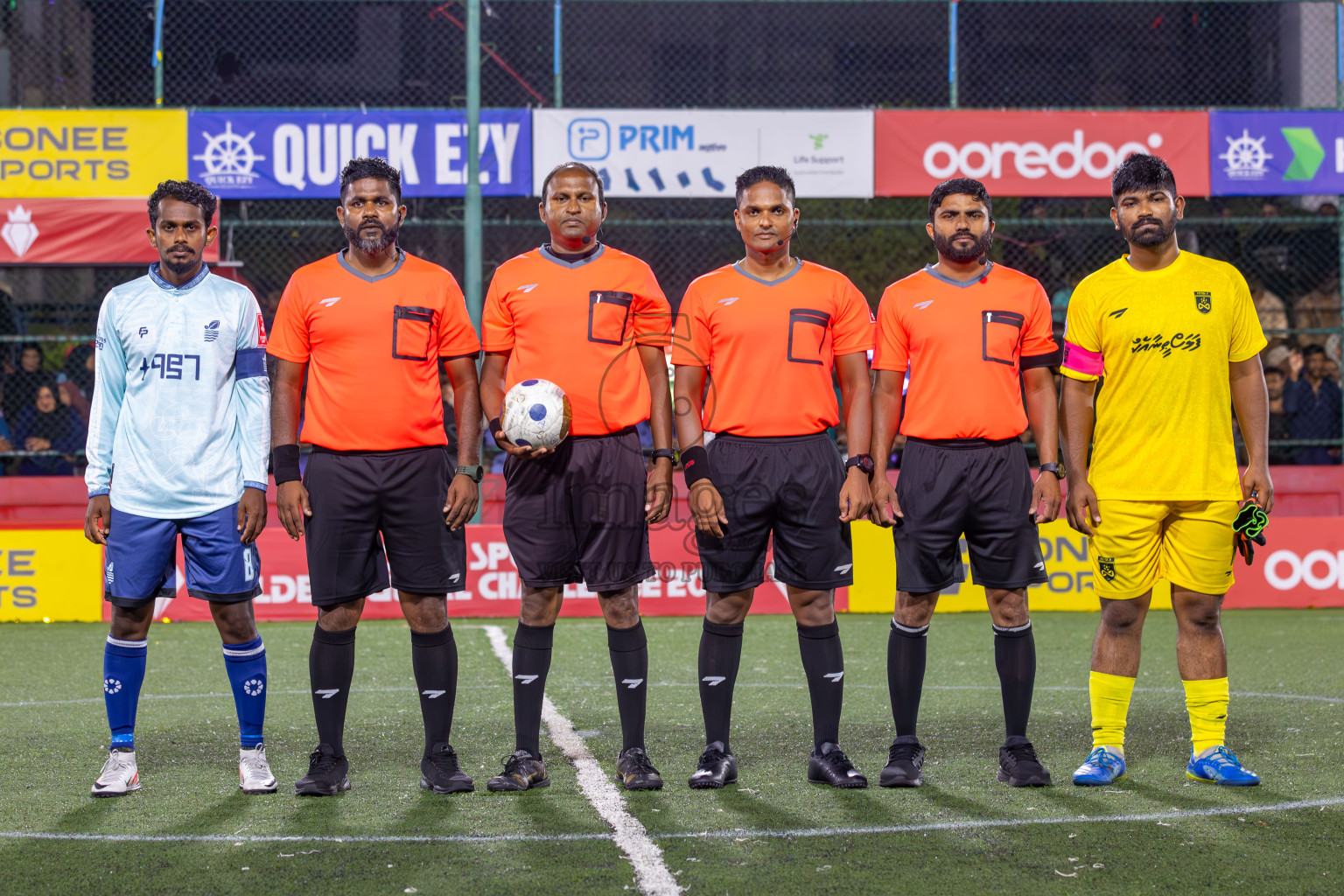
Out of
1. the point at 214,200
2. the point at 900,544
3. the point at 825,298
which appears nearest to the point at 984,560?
the point at 900,544

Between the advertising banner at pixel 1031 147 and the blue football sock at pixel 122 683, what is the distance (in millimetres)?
8776

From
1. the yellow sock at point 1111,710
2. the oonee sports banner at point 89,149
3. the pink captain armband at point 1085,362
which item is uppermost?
the oonee sports banner at point 89,149

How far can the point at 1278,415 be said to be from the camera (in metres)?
13.1

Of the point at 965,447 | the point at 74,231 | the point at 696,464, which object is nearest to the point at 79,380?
the point at 74,231

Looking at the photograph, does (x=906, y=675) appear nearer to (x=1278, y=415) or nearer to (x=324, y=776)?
(x=324, y=776)

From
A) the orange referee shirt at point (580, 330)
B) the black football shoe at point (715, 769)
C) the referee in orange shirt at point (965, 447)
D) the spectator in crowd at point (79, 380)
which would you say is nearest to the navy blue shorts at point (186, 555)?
the orange referee shirt at point (580, 330)

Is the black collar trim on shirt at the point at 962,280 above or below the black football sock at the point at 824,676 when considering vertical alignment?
above

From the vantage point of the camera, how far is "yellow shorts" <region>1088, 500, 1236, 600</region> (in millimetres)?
5105

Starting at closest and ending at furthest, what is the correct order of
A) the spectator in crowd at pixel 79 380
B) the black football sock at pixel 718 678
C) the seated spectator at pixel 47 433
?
the black football sock at pixel 718 678, the seated spectator at pixel 47 433, the spectator in crowd at pixel 79 380

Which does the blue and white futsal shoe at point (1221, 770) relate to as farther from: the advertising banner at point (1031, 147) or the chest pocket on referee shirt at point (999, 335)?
the advertising banner at point (1031, 147)

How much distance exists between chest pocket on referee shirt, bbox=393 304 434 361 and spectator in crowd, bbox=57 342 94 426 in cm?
885

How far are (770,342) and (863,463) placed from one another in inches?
22.2

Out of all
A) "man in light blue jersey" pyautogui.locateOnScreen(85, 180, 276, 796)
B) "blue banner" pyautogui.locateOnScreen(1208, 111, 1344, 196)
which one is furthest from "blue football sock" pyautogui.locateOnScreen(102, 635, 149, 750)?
"blue banner" pyautogui.locateOnScreen(1208, 111, 1344, 196)

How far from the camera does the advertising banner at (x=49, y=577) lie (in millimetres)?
10719
